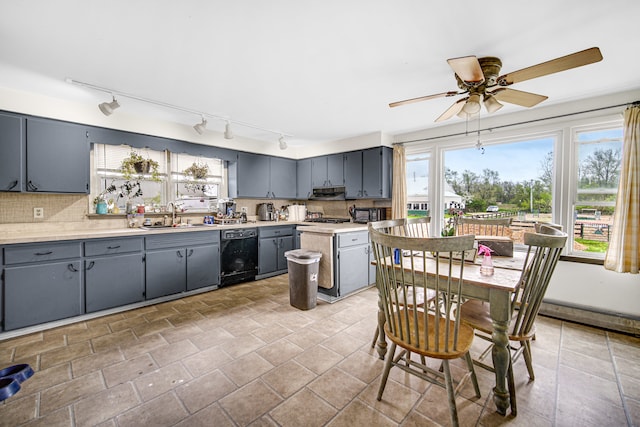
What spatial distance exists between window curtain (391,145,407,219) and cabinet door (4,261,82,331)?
4.10 m

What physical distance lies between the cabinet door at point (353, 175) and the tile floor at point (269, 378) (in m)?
2.30

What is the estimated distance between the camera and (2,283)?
254 centimetres

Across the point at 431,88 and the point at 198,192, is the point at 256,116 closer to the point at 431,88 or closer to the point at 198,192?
the point at 198,192

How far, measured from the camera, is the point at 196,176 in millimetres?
4457

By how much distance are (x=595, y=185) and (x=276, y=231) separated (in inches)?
166

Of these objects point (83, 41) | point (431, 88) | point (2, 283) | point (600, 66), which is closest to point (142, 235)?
point (2, 283)

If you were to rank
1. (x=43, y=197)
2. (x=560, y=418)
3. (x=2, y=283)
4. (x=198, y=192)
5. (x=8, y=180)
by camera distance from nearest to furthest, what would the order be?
(x=560, y=418)
(x=2, y=283)
(x=8, y=180)
(x=43, y=197)
(x=198, y=192)

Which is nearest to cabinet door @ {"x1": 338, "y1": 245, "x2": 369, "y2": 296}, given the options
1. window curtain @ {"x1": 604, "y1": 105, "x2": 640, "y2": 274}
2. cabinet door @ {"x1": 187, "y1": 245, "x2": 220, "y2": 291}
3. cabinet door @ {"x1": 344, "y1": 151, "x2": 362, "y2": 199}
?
cabinet door @ {"x1": 344, "y1": 151, "x2": 362, "y2": 199}

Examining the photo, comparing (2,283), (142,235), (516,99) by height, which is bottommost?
(2,283)

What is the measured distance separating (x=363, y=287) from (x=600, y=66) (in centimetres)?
334

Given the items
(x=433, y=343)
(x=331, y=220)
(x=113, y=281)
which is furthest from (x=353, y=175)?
(x=113, y=281)

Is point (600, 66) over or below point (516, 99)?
over

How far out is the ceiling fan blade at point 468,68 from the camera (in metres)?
1.72

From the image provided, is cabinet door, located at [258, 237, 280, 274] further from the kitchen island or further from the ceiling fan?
the ceiling fan
